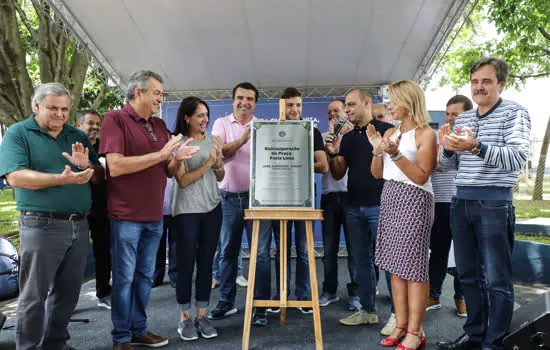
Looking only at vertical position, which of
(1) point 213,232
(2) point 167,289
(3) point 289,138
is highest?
(3) point 289,138

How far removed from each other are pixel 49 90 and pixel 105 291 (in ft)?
7.10

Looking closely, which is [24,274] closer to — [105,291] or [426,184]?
[105,291]

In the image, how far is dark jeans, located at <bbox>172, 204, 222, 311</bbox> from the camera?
9.50ft

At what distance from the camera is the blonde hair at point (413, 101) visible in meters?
2.53

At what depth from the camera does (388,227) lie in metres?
2.64

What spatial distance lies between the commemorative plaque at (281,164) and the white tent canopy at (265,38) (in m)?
2.03

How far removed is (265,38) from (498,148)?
3.10 meters

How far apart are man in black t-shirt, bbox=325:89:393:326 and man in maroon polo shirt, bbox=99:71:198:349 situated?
135cm

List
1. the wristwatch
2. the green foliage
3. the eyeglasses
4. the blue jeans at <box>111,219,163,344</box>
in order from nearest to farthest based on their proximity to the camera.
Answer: the wristwatch, the blue jeans at <box>111,219,163,344</box>, the eyeglasses, the green foliage

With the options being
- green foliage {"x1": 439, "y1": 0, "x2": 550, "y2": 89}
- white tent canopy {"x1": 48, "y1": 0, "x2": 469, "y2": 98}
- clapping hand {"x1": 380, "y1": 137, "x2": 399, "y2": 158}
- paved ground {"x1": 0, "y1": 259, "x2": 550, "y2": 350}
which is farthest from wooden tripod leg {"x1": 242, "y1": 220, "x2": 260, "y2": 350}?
green foliage {"x1": 439, "y1": 0, "x2": 550, "y2": 89}

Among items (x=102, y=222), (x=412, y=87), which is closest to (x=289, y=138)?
(x=412, y=87)

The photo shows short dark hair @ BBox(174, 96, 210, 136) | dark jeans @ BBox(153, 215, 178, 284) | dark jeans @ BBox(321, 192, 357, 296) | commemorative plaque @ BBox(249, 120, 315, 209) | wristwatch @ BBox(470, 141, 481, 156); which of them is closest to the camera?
wristwatch @ BBox(470, 141, 481, 156)

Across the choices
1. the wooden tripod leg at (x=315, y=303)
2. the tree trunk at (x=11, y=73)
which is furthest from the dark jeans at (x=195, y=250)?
the tree trunk at (x=11, y=73)

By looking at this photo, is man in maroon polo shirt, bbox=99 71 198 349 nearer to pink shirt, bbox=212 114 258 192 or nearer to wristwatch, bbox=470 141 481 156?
pink shirt, bbox=212 114 258 192
